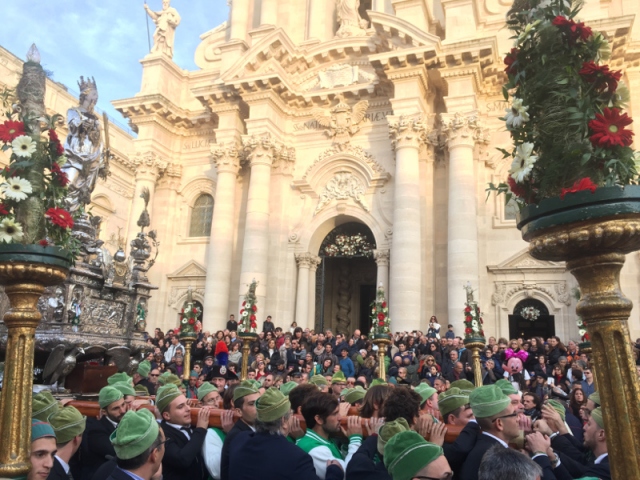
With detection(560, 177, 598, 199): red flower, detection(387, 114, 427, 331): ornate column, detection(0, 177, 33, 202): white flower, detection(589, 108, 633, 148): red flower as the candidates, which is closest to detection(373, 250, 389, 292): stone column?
detection(387, 114, 427, 331): ornate column

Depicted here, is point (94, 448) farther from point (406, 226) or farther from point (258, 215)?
point (258, 215)

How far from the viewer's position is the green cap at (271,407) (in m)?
4.18

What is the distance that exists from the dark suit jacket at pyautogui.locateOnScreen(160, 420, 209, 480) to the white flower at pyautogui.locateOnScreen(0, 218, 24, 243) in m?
2.04

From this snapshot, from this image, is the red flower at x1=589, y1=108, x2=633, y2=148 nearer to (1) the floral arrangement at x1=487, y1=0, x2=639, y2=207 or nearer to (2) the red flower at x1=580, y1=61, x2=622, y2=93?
(1) the floral arrangement at x1=487, y1=0, x2=639, y2=207

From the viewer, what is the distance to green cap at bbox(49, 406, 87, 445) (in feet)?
14.3

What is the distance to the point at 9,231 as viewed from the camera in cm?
393

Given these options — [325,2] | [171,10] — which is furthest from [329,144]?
[171,10]

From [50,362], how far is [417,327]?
14191 millimetres

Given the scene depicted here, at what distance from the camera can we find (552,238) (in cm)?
293

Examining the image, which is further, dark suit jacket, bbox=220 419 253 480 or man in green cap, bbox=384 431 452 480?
dark suit jacket, bbox=220 419 253 480

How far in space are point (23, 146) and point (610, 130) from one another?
166 inches

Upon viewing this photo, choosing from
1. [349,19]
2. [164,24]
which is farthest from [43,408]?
[164,24]

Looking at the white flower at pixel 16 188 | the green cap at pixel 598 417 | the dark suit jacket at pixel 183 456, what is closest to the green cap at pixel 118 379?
the dark suit jacket at pixel 183 456

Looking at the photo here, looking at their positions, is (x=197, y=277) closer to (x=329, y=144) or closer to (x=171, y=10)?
(x=329, y=144)
